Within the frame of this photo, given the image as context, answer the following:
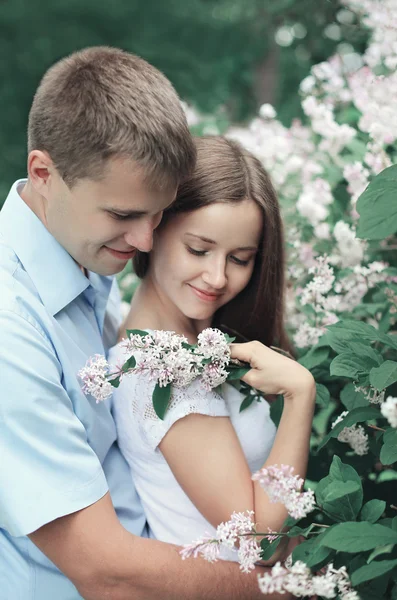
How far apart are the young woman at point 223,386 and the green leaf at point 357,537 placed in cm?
46

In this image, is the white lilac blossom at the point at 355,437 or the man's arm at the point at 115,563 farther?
the white lilac blossom at the point at 355,437

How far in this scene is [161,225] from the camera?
2033 mm

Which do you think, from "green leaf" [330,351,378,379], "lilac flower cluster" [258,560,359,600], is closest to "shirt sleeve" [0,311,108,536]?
"lilac flower cluster" [258,560,359,600]

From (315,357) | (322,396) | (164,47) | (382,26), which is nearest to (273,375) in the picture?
(322,396)

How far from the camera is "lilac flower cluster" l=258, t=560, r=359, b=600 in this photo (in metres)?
1.21

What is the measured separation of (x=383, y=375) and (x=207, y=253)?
0.71 metres

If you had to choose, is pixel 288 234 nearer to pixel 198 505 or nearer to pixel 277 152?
pixel 277 152

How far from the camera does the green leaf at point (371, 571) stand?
3.97 ft

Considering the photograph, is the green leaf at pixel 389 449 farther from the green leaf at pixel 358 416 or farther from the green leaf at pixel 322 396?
the green leaf at pixel 322 396

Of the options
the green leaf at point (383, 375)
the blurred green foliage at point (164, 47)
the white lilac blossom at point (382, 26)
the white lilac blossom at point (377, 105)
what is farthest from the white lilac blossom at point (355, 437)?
the blurred green foliage at point (164, 47)

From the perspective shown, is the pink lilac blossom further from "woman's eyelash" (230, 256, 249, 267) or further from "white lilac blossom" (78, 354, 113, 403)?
"white lilac blossom" (78, 354, 113, 403)

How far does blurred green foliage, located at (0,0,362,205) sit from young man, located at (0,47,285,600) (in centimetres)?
786

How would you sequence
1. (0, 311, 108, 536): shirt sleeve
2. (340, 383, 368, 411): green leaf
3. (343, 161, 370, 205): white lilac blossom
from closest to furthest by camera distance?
(0, 311, 108, 536): shirt sleeve → (340, 383, 368, 411): green leaf → (343, 161, 370, 205): white lilac blossom

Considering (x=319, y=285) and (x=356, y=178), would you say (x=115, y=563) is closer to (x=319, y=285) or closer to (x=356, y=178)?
(x=319, y=285)
